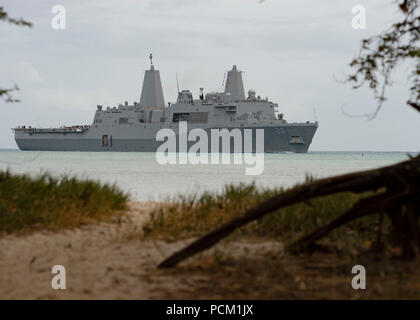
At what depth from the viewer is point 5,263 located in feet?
19.0

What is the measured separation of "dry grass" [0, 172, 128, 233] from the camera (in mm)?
7512

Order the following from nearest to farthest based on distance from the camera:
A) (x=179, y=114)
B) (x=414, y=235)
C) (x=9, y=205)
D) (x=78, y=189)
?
1. (x=414, y=235)
2. (x=9, y=205)
3. (x=78, y=189)
4. (x=179, y=114)

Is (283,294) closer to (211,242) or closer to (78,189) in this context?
(211,242)

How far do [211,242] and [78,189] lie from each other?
4.37 meters

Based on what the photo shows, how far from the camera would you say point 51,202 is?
833 cm

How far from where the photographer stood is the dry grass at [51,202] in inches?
296

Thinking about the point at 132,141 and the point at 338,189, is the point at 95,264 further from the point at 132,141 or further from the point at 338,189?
the point at 132,141

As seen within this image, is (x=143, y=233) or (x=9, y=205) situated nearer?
(x=143, y=233)

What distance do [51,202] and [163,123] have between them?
6382 cm

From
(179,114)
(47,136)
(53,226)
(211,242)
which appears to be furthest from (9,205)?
(47,136)
